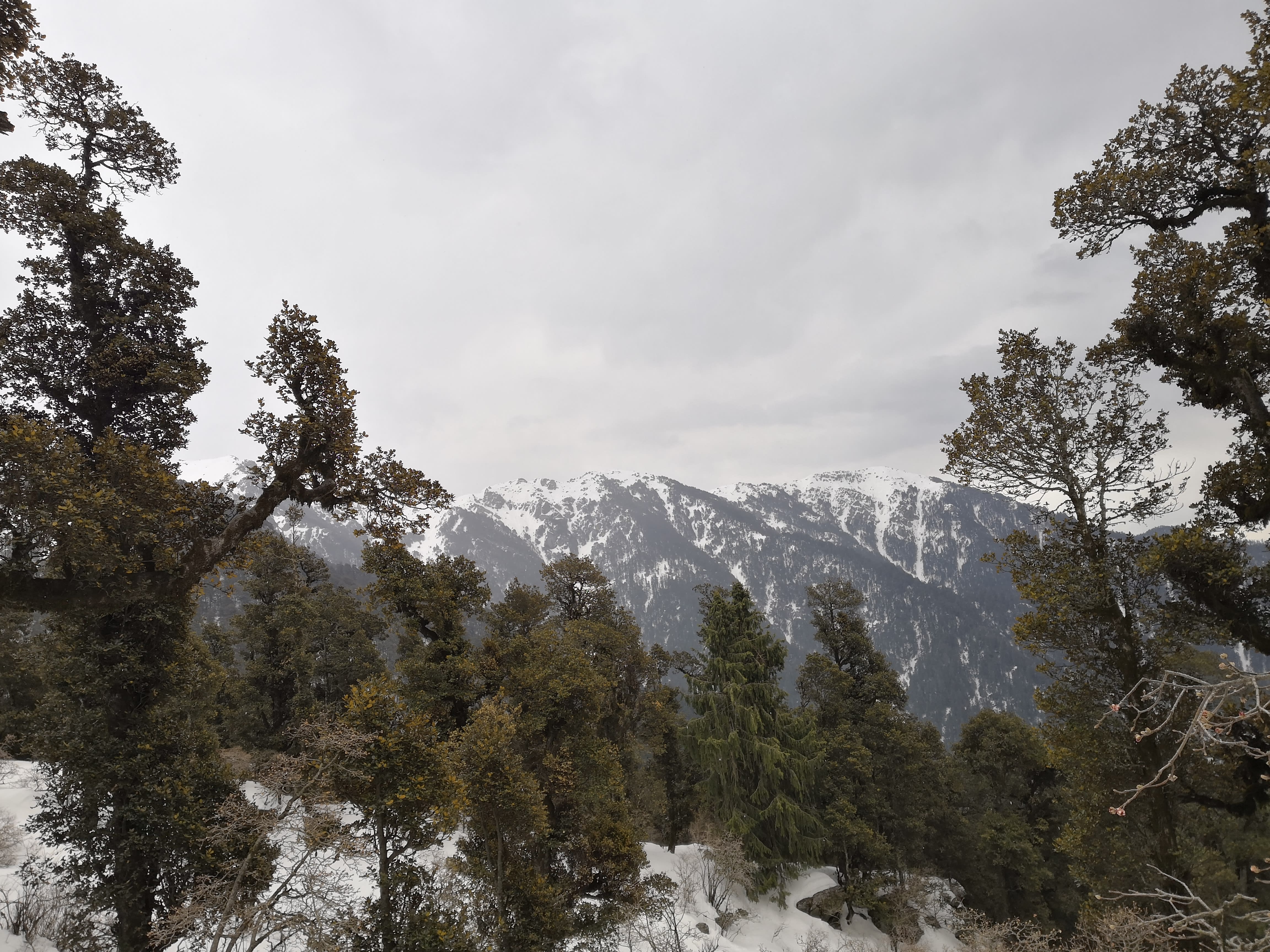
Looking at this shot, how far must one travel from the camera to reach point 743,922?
74.2 feet

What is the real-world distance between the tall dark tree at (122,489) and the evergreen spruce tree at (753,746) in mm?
19858

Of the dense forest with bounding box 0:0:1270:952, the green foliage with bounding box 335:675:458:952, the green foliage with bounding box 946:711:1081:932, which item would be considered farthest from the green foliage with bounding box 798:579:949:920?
the green foliage with bounding box 335:675:458:952

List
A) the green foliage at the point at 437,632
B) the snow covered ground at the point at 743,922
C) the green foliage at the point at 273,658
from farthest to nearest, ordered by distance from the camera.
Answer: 1. the green foliage at the point at 273,658
2. the snow covered ground at the point at 743,922
3. the green foliage at the point at 437,632

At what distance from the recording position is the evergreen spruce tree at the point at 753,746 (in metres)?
23.9

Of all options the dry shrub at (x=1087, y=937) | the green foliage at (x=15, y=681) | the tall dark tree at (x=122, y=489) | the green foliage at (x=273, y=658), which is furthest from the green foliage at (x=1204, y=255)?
the green foliage at (x=15, y=681)

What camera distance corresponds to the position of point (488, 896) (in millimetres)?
14586

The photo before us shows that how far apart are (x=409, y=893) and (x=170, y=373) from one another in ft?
41.3

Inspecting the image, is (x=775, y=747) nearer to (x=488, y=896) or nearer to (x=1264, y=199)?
(x=488, y=896)

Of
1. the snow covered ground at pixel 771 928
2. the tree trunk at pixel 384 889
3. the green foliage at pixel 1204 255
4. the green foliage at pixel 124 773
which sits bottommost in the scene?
the snow covered ground at pixel 771 928

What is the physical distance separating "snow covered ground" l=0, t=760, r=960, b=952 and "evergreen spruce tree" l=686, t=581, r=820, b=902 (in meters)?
0.99

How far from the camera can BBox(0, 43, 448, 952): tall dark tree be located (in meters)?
8.32

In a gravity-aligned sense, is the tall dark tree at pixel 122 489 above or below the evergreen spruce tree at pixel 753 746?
above

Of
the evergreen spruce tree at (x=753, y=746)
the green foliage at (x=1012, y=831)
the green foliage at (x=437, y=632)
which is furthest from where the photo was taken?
the green foliage at (x=1012, y=831)

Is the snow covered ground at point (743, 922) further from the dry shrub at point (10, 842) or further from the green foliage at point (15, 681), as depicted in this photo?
the green foliage at point (15, 681)
